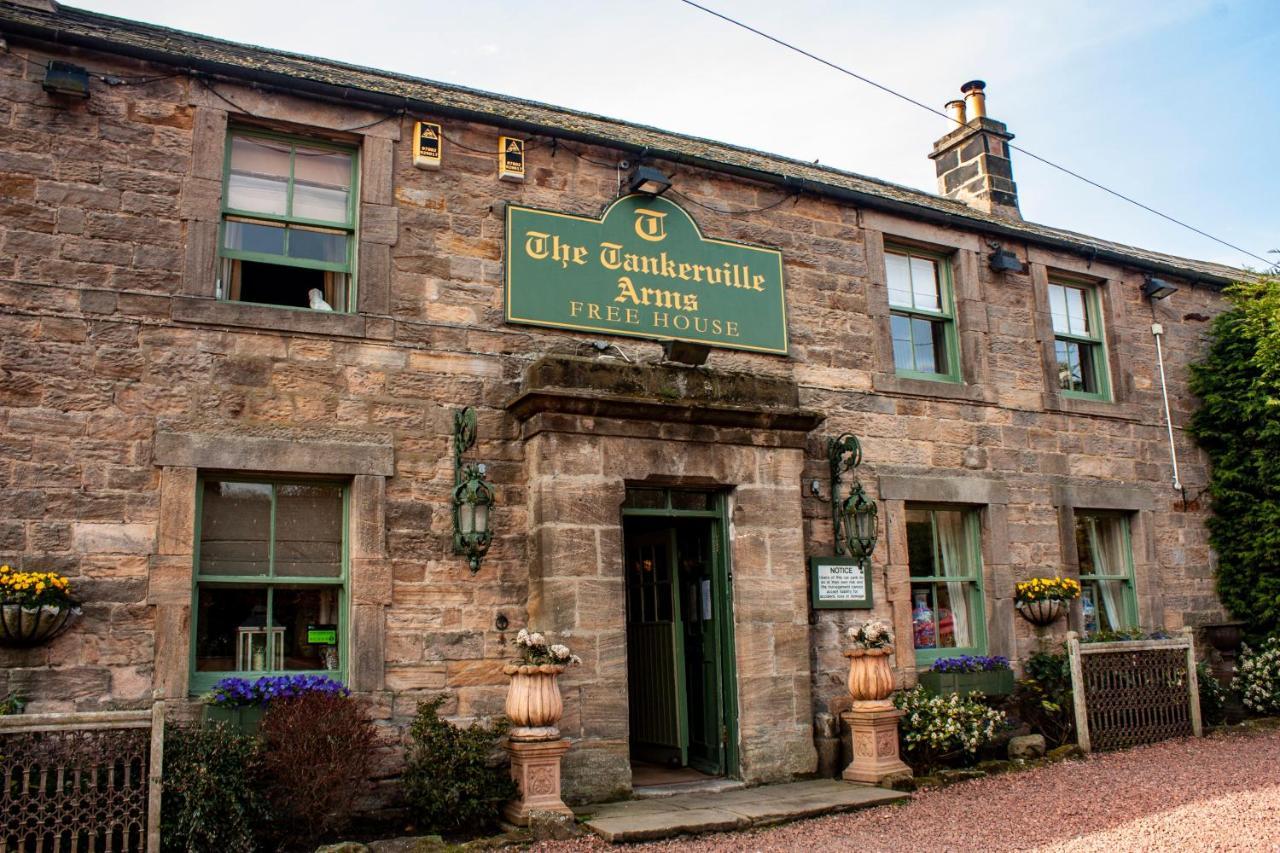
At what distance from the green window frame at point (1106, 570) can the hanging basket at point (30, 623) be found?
361 inches

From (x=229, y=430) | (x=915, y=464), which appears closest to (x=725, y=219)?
(x=915, y=464)

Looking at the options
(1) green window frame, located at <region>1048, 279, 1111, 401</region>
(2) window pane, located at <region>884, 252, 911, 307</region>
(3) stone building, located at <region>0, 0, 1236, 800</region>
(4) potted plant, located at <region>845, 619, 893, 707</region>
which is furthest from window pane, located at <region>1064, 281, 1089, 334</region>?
(4) potted plant, located at <region>845, 619, 893, 707</region>

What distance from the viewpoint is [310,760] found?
6.51m

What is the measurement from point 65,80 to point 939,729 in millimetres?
8102

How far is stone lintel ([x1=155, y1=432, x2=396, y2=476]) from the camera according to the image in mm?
7152

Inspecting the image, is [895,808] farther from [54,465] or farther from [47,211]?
[47,211]

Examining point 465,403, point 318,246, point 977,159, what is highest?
point 977,159

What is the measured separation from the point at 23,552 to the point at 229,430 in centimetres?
144

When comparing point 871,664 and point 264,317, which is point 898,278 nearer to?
point 871,664

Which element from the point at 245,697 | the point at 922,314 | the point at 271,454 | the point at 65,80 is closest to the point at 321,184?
the point at 65,80

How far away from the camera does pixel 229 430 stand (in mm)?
7344

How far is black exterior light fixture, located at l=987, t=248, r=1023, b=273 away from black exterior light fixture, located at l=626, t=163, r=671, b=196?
3.82 metres

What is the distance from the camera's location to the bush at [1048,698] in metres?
9.66

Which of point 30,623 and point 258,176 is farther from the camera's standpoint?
point 258,176
